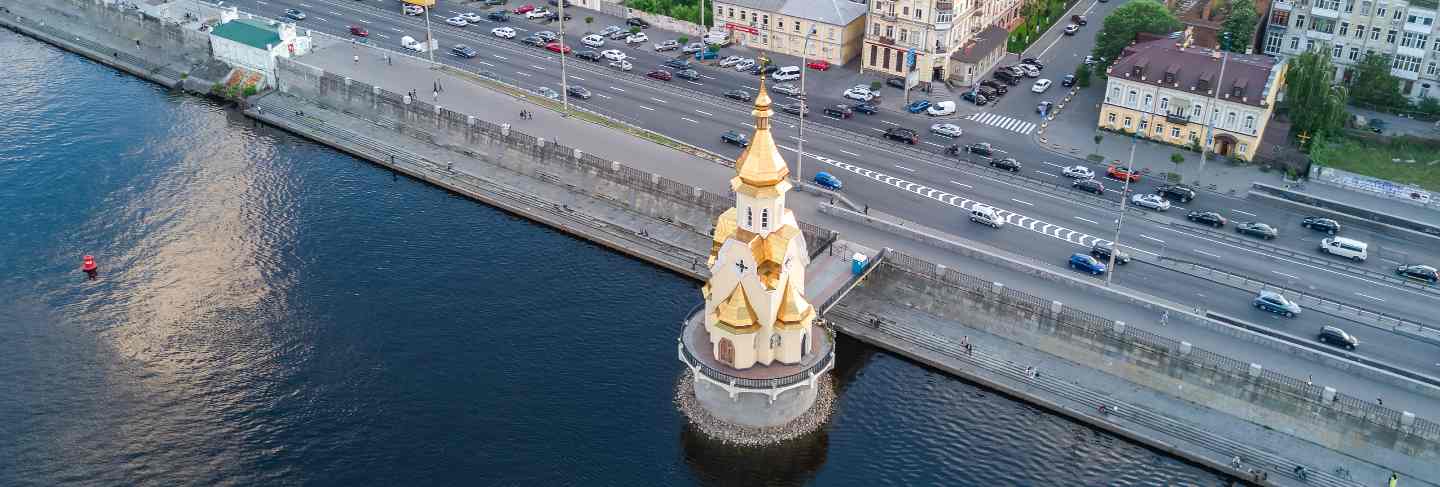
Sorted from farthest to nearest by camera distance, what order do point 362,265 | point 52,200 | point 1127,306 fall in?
point 52,200
point 362,265
point 1127,306

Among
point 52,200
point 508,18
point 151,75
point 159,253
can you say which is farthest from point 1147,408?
point 151,75

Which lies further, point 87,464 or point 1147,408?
point 1147,408

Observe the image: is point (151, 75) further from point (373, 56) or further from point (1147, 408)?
point (1147, 408)

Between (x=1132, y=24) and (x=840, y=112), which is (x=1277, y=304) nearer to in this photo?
(x=840, y=112)

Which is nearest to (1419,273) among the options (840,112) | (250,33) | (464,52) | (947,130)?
(947,130)

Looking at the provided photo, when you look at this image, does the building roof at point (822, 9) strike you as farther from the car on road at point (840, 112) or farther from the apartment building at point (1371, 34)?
the apartment building at point (1371, 34)

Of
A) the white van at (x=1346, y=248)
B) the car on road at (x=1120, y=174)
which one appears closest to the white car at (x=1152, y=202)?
the car on road at (x=1120, y=174)

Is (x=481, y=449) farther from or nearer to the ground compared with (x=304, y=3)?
nearer to the ground
